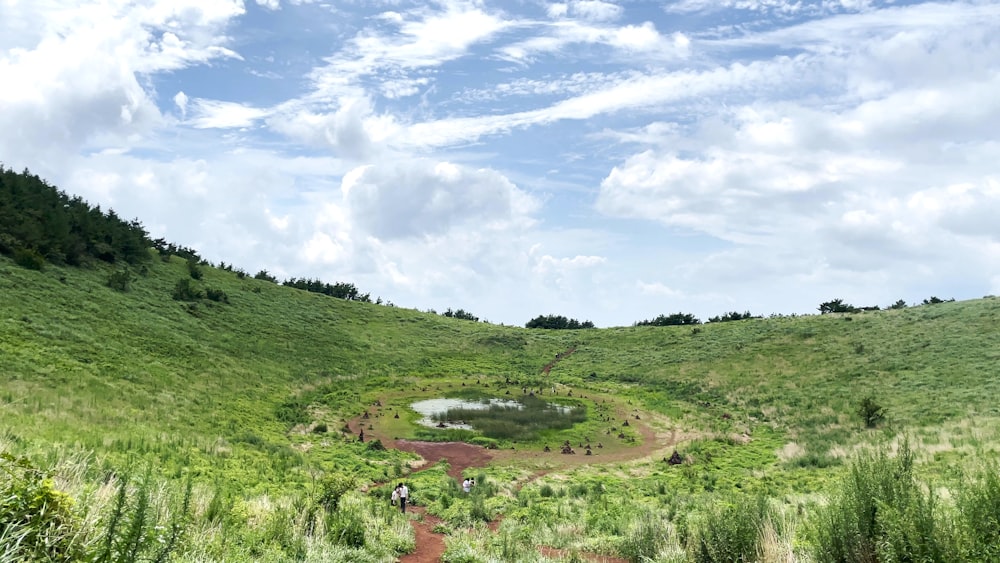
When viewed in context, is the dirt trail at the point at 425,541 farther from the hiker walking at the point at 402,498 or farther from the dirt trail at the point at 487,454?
the dirt trail at the point at 487,454

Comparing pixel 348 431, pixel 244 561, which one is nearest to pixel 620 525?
pixel 244 561

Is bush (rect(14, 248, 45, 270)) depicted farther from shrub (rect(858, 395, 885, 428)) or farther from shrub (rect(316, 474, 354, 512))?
shrub (rect(858, 395, 885, 428))

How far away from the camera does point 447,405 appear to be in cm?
4662

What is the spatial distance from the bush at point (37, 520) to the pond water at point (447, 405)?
32.4 meters

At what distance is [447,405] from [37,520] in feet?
134

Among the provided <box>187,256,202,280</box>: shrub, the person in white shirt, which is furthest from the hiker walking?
<box>187,256,202,280</box>: shrub

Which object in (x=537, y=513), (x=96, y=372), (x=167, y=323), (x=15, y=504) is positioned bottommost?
(x=537, y=513)

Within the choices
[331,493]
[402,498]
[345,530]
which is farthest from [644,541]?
[402,498]

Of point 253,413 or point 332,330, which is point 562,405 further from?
point 332,330

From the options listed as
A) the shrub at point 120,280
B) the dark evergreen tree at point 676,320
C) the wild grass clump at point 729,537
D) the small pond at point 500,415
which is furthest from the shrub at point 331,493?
the dark evergreen tree at point 676,320

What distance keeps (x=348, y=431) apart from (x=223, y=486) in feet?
59.4

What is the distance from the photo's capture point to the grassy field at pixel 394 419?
11.3m

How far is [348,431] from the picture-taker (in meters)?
34.2

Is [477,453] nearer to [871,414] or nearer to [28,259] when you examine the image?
[871,414]
